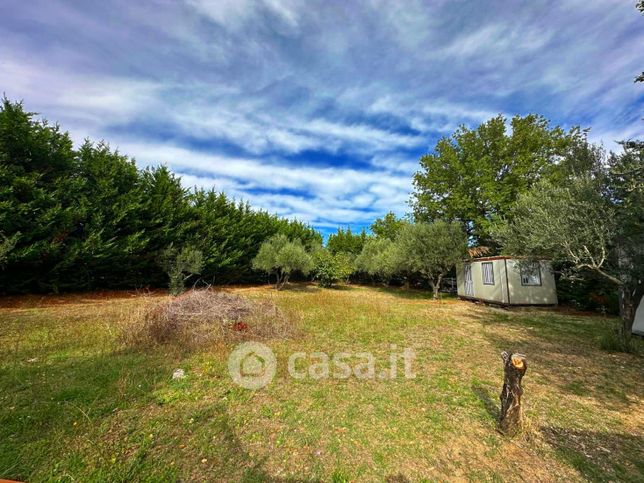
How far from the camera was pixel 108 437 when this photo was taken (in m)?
2.83

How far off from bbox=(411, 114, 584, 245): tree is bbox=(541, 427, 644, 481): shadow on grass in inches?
610

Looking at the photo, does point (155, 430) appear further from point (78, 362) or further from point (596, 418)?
point (596, 418)

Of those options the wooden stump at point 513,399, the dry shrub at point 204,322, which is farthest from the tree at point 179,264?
the wooden stump at point 513,399

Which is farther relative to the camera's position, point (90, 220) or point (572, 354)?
point (90, 220)

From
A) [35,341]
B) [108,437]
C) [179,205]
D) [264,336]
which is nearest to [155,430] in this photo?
[108,437]

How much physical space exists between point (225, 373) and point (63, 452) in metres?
2.15

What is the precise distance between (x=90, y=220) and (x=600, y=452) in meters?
17.6

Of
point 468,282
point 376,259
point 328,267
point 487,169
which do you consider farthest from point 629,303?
point 328,267

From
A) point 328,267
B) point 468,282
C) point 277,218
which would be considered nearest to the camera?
point 468,282

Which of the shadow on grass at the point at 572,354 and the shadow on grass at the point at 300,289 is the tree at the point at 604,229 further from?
the shadow on grass at the point at 300,289

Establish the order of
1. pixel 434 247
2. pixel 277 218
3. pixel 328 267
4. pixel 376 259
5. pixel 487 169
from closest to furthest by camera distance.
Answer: pixel 434 247 → pixel 487 169 → pixel 376 259 → pixel 328 267 → pixel 277 218

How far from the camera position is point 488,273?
13.3 meters

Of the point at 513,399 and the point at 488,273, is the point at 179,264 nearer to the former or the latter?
the point at 513,399

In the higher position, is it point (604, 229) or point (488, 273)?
point (604, 229)
